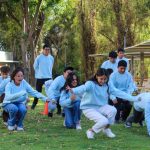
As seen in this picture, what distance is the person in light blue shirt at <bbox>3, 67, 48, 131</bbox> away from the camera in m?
9.11

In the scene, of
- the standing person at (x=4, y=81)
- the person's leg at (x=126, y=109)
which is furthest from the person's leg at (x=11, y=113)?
the person's leg at (x=126, y=109)

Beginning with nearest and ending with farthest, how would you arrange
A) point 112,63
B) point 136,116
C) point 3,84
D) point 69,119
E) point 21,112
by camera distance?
1. point 21,112
2. point 69,119
3. point 136,116
4. point 3,84
5. point 112,63

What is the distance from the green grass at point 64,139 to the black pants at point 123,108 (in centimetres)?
59

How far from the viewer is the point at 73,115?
9805 millimetres

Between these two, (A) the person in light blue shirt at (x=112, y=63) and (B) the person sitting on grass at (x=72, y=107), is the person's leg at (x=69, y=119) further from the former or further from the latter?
(A) the person in light blue shirt at (x=112, y=63)

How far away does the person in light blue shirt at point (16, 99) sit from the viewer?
9109 millimetres

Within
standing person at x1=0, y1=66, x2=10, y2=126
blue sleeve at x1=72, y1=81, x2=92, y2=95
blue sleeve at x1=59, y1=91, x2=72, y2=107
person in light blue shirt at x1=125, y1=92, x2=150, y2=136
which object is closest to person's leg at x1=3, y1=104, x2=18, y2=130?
standing person at x1=0, y1=66, x2=10, y2=126

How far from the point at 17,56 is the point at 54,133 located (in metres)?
51.3

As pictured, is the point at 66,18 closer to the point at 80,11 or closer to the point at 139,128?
the point at 80,11

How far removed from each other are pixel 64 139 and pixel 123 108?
Result: 2.90 metres

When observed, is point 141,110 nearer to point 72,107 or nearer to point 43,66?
point 72,107

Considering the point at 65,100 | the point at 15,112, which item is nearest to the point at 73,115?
the point at 65,100

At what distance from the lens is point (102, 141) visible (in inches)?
319

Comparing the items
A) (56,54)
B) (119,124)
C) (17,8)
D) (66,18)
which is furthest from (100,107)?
(56,54)
